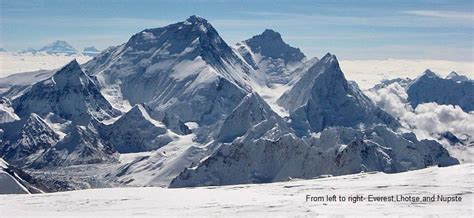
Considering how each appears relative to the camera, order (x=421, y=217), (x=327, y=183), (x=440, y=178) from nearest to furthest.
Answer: (x=421, y=217) < (x=440, y=178) < (x=327, y=183)

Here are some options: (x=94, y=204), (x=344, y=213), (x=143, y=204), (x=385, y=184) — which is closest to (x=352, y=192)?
(x=385, y=184)

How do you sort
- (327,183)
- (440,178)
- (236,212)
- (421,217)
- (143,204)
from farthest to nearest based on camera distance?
(327,183) < (440,178) < (143,204) < (236,212) < (421,217)

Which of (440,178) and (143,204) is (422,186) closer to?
(440,178)

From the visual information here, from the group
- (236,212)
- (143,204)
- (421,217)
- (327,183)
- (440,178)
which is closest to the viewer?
(421,217)

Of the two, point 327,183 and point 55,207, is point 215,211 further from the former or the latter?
point 327,183

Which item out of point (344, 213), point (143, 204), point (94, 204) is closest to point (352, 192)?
point (344, 213)

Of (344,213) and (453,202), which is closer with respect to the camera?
(344,213)
